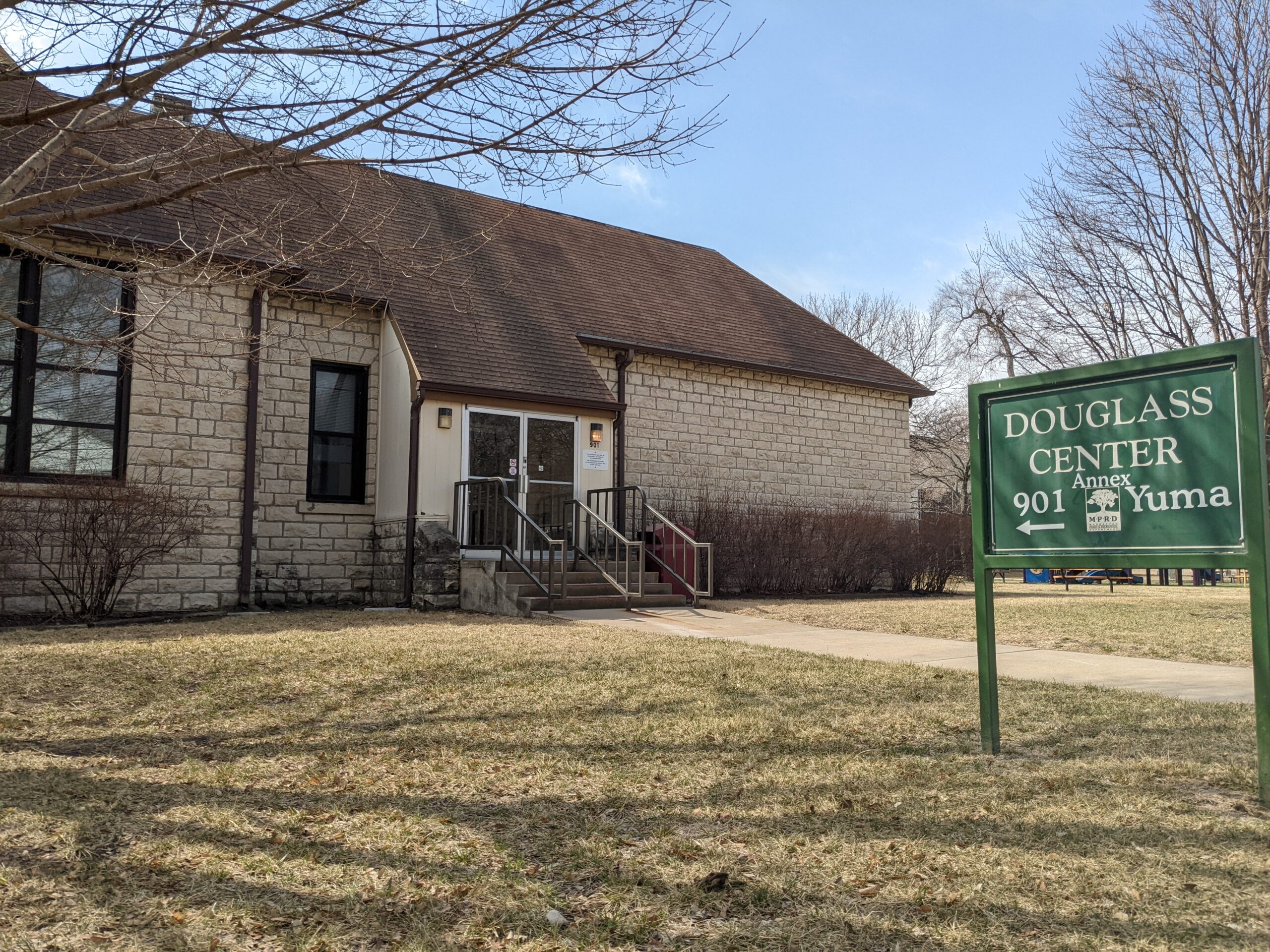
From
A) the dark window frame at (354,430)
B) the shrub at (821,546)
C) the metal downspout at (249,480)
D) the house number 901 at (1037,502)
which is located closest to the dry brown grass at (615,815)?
A: the house number 901 at (1037,502)

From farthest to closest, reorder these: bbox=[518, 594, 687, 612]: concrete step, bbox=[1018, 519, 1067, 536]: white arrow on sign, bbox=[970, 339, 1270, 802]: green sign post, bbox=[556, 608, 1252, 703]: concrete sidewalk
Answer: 1. bbox=[518, 594, 687, 612]: concrete step
2. bbox=[556, 608, 1252, 703]: concrete sidewalk
3. bbox=[1018, 519, 1067, 536]: white arrow on sign
4. bbox=[970, 339, 1270, 802]: green sign post

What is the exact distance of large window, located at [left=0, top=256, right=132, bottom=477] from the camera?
1103 cm

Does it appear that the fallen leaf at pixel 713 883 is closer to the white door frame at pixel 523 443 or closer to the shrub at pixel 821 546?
the white door frame at pixel 523 443

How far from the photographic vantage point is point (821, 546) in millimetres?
16844

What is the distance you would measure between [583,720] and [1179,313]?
14.6m

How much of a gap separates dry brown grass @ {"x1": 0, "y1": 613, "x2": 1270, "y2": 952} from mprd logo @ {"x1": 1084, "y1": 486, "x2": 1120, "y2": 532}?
1.09 meters

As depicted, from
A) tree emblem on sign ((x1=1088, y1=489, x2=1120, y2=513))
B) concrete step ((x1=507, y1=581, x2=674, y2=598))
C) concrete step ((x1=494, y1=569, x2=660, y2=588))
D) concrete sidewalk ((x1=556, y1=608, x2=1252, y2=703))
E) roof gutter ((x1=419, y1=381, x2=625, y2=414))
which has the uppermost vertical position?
roof gutter ((x1=419, y1=381, x2=625, y2=414))

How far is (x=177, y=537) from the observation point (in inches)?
460

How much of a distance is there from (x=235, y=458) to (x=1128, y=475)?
1122 centimetres

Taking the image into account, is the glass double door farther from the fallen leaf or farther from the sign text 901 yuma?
the fallen leaf

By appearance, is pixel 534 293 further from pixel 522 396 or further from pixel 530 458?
pixel 530 458

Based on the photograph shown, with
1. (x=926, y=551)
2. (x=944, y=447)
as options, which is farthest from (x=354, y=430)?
(x=944, y=447)

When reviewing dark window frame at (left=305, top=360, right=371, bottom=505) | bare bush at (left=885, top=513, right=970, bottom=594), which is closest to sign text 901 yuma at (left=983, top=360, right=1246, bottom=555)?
dark window frame at (left=305, top=360, right=371, bottom=505)

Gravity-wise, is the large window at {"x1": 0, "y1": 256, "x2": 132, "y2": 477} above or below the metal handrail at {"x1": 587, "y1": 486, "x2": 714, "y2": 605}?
above
